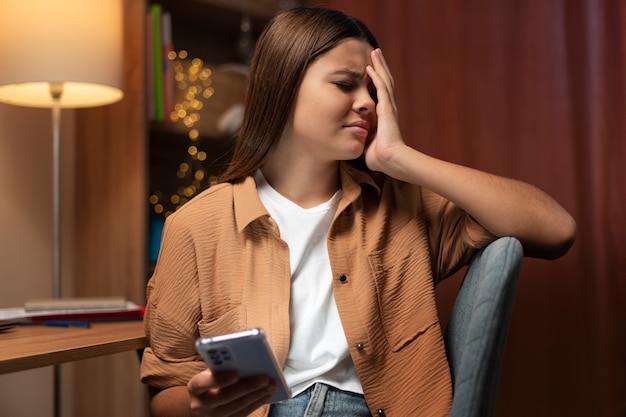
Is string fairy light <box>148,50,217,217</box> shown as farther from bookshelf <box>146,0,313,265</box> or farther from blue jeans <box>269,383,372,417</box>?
blue jeans <box>269,383,372,417</box>

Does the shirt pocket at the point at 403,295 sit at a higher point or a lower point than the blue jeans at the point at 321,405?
higher

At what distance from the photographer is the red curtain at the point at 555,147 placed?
1400 millimetres

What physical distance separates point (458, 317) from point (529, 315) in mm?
528

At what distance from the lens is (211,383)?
33.9 inches

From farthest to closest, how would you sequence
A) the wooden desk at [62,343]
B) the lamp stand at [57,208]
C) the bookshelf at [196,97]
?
the bookshelf at [196,97] < the lamp stand at [57,208] < the wooden desk at [62,343]

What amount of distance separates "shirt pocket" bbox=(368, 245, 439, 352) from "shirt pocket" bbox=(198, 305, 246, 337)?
0.22 metres

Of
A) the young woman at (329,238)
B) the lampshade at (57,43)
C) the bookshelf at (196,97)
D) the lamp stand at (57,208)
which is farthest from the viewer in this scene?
the bookshelf at (196,97)

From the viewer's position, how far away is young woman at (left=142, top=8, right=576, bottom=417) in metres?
1.06

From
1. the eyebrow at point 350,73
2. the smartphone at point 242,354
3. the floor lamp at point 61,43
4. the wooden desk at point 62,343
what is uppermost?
the floor lamp at point 61,43

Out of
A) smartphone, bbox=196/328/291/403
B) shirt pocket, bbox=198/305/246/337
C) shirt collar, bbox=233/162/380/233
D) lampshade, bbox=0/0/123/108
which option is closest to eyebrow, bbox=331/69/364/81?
shirt collar, bbox=233/162/380/233

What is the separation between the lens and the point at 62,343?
43.4 inches

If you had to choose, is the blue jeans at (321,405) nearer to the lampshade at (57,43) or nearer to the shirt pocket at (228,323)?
the shirt pocket at (228,323)

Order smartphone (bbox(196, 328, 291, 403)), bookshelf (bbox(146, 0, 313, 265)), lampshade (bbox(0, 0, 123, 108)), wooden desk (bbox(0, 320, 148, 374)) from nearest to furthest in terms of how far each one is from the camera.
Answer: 1. smartphone (bbox(196, 328, 291, 403))
2. wooden desk (bbox(0, 320, 148, 374))
3. lampshade (bbox(0, 0, 123, 108))
4. bookshelf (bbox(146, 0, 313, 265))

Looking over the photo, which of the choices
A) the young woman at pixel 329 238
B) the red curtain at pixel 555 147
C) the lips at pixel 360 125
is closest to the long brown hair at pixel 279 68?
the young woman at pixel 329 238
